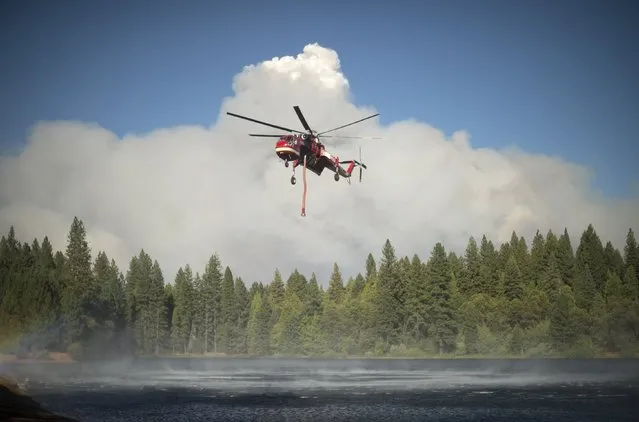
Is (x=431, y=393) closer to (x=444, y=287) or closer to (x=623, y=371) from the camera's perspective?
(x=623, y=371)

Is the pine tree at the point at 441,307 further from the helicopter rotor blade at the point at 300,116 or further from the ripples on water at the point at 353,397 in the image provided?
the helicopter rotor blade at the point at 300,116

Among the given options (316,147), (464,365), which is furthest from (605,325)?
(316,147)

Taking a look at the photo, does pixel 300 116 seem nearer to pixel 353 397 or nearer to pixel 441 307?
pixel 353 397

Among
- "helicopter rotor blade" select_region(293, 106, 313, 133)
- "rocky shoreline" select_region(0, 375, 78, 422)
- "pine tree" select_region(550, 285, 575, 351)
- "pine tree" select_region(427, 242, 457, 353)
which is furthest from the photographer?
"pine tree" select_region(427, 242, 457, 353)

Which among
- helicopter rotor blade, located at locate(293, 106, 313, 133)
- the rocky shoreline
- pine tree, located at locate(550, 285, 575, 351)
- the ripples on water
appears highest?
helicopter rotor blade, located at locate(293, 106, 313, 133)

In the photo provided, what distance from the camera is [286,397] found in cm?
9125

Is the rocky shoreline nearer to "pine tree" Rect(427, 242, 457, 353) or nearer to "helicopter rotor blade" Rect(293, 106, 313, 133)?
"helicopter rotor blade" Rect(293, 106, 313, 133)

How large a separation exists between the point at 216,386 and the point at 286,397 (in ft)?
77.5

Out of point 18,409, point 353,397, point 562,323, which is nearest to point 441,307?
point 562,323

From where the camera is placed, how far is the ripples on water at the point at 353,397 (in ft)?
233

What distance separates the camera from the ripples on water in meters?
71.1

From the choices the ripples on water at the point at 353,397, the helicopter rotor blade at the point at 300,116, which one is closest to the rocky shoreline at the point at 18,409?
the ripples on water at the point at 353,397

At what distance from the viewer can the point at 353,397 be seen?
8962cm

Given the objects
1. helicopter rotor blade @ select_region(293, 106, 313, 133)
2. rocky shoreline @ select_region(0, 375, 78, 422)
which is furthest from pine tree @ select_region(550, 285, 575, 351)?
rocky shoreline @ select_region(0, 375, 78, 422)
